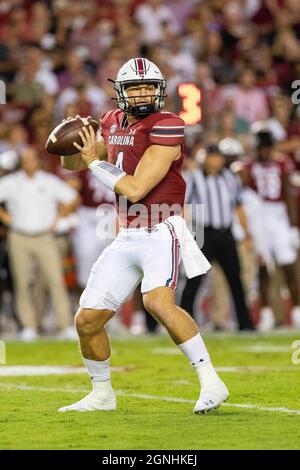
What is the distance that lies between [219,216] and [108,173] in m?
5.57

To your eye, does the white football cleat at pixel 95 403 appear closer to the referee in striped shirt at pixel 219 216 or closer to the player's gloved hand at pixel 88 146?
the player's gloved hand at pixel 88 146

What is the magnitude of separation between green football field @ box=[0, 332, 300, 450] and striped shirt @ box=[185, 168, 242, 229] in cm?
139

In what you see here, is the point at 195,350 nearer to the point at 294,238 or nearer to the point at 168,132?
the point at 168,132

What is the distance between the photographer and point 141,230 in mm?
5891

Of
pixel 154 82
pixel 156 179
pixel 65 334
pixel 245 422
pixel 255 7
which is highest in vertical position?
pixel 255 7

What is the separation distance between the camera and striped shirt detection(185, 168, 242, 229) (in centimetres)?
1118

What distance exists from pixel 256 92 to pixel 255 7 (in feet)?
7.22

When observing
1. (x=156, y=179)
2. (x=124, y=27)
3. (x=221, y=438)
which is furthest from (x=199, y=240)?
(x=221, y=438)


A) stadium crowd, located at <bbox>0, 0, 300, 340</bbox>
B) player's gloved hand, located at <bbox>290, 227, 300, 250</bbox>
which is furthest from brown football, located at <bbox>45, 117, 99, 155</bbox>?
player's gloved hand, located at <bbox>290, 227, 300, 250</bbox>

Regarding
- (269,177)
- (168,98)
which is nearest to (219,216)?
(269,177)

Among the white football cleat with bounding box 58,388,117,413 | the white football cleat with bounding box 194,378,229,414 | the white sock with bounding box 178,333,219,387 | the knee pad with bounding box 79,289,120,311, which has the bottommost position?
the white football cleat with bounding box 58,388,117,413

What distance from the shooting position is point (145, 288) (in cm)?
577

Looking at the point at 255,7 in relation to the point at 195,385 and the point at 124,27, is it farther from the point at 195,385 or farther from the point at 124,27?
the point at 195,385

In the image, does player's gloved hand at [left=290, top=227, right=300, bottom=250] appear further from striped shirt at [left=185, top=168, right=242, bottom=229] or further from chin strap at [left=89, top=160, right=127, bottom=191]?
chin strap at [left=89, top=160, right=127, bottom=191]
